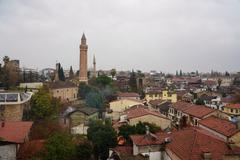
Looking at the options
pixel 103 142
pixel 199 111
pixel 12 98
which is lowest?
pixel 103 142

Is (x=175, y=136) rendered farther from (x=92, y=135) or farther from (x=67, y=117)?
(x=67, y=117)

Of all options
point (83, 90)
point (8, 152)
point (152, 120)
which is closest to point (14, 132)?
point (8, 152)

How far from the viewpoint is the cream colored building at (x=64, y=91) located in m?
53.3

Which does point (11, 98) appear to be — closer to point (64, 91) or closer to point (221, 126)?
point (221, 126)

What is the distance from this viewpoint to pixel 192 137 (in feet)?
61.0

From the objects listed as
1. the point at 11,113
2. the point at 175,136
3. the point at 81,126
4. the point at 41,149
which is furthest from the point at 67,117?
the point at 175,136

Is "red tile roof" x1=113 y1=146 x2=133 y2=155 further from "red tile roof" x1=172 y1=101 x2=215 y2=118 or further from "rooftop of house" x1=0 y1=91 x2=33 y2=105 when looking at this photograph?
"rooftop of house" x1=0 y1=91 x2=33 y2=105

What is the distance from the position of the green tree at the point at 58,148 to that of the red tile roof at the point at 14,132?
3.16 meters

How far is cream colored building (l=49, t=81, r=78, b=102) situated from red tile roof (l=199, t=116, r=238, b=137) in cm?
3035

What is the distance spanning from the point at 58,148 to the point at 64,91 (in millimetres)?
38079

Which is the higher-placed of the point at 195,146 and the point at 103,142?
the point at 195,146

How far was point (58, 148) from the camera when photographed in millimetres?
18234

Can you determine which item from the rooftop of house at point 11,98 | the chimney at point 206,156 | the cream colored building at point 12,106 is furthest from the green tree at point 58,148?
the rooftop of house at point 11,98

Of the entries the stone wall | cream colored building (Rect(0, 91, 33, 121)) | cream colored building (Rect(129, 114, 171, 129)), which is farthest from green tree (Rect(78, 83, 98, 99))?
the stone wall
